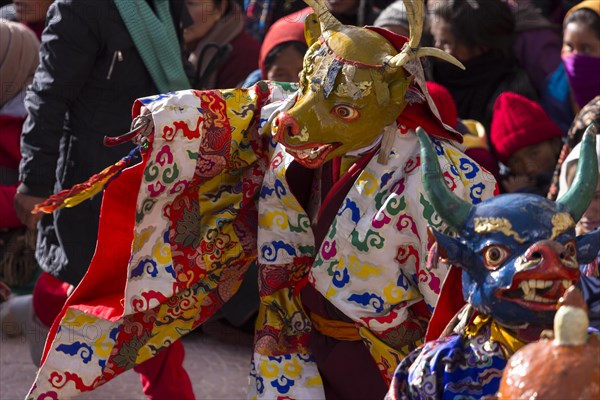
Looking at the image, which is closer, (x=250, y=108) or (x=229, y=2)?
(x=250, y=108)

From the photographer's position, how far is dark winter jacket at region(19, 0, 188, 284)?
4426 millimetres

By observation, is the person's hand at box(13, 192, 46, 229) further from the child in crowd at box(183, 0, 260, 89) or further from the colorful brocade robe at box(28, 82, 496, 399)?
the child in crowd at box(183, 0, 260, 89)

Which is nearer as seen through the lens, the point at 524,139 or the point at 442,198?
the point at 442,198

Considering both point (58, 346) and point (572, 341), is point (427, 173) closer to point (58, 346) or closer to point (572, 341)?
point (572, 341)

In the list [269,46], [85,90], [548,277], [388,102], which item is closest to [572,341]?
[548,277]

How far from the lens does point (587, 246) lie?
111 inches

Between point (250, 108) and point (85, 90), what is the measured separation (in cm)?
96

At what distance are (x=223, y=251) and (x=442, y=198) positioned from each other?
1.21 m

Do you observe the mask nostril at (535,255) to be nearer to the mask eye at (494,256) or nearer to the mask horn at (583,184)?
the mask eye at (494,256)

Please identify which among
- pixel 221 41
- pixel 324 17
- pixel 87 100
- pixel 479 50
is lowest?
pixel 221 41

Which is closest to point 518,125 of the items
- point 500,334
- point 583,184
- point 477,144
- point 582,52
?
point 477,144

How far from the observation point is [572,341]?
7.35 ft

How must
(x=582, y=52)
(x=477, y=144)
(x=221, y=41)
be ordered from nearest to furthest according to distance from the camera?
1. (x=477, y=144)
2. (x=582, y=52)
3. (x=221, y=41)

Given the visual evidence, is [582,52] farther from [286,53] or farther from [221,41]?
[221,41]
